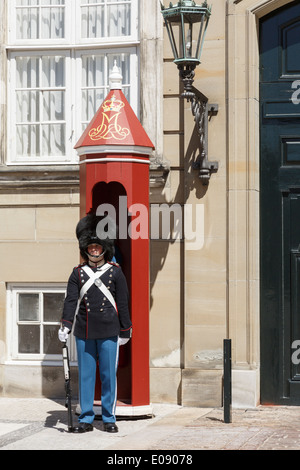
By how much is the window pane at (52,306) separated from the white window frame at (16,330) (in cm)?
5

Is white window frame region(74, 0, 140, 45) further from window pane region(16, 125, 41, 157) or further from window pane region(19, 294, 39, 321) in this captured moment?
window pane region(19, 294, 39, 321)

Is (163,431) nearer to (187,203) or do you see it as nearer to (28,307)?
(187,203)

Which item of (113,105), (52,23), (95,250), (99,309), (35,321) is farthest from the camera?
(52,23)

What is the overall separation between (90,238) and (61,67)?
108 inches

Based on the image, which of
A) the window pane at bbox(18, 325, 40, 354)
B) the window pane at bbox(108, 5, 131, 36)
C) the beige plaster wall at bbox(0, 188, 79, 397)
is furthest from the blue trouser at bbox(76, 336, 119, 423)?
the window pane at bbox(108, 5, 131, 36)

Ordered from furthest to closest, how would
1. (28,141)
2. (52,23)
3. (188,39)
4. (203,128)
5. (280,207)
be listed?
1. (28,141)
2. (52,23)
3. (280,207)
4. (203,128)
5. (188,39)

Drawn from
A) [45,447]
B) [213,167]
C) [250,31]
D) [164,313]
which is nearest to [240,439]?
[45,447]

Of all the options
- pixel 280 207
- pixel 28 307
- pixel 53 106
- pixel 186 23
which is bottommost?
pixel 28 307

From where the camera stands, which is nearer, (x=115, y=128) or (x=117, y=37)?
(x=115, y=128)

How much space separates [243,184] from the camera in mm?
10414

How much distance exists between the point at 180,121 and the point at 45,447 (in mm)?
3965

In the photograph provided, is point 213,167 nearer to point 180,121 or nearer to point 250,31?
point 180,121

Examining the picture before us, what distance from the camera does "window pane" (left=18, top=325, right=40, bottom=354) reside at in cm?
1115

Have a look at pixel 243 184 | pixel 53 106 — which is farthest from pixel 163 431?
pixel 53 106
